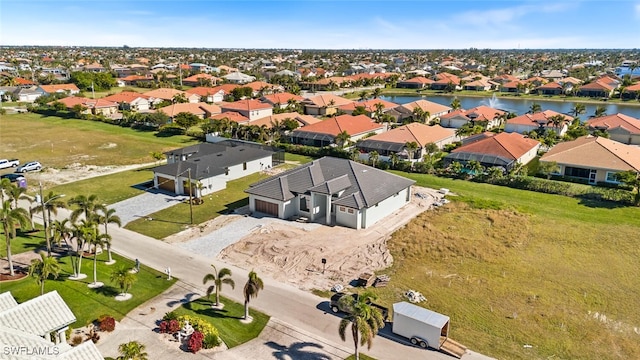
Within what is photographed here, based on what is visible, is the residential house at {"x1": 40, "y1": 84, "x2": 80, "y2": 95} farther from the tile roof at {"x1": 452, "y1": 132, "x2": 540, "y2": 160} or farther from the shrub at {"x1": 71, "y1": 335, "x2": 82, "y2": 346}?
the shrub at {"x1": 71, "y1": 335, "x2": 82, "y2": 346}

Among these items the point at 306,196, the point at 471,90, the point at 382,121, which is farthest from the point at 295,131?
the point at 471,90

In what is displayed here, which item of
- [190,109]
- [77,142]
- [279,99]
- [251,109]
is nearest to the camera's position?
[77,142]

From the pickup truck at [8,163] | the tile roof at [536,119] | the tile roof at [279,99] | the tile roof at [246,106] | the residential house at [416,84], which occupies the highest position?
the residential house at [416,84]

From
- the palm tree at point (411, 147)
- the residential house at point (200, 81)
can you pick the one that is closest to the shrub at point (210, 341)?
the palm tree at point (411, 147)

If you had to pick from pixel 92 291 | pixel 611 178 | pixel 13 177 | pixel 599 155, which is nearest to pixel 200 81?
pixel 13 177

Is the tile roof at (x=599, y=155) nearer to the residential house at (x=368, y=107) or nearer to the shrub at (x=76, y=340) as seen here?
the residential house at (x=368, y=107)

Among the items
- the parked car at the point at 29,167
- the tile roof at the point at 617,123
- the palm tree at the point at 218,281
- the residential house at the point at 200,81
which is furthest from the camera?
the residential house at the point at 200,81

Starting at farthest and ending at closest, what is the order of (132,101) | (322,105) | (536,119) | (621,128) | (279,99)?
(279,99)
(132,101)
(322,105)
(536,119)
(621,128)

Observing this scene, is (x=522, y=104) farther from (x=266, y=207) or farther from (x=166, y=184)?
(x=166, y=184)
